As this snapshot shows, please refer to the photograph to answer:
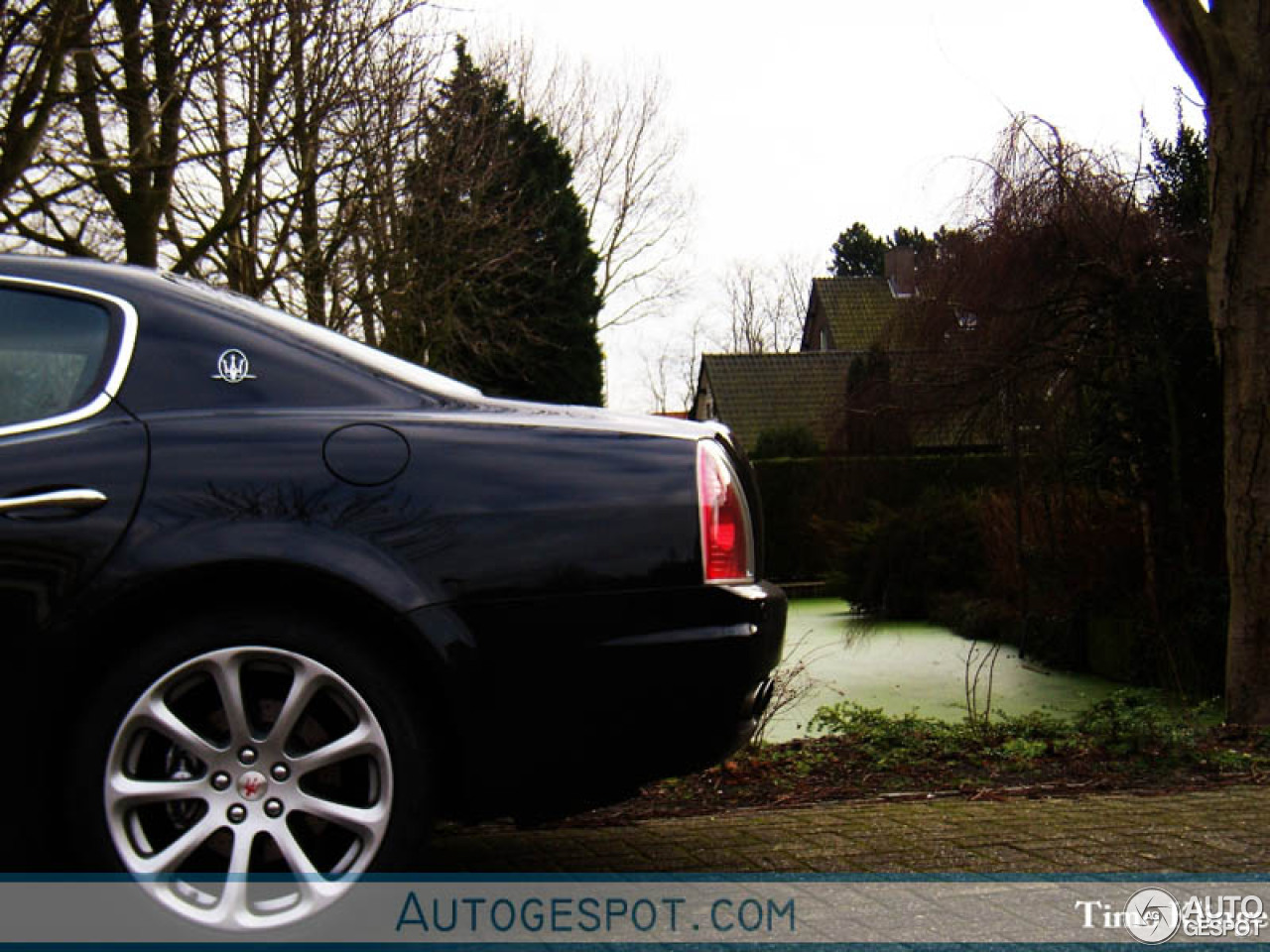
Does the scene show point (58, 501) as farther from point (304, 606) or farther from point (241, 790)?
point (241, 790)

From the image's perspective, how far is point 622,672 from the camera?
11.0 feet

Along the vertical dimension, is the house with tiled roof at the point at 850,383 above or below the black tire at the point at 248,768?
above

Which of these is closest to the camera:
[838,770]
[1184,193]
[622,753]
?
[622,753]

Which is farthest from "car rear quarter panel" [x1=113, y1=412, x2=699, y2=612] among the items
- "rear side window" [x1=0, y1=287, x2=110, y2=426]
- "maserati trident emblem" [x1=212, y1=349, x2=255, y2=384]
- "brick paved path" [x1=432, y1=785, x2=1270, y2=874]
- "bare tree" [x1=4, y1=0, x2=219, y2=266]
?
"bare tree" [x1=4, y1=0, x2=219, y2=266]

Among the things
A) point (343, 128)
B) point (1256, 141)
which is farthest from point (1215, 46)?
point (343, 128)

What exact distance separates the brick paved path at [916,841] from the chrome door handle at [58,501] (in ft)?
4.61

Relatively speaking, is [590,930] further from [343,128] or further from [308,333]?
[343,128]

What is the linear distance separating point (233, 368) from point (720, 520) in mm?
1150

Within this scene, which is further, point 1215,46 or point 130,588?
point 1215,46

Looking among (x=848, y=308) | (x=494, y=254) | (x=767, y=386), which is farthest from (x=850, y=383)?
(x=848, y=308)

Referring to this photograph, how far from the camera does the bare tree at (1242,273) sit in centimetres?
766

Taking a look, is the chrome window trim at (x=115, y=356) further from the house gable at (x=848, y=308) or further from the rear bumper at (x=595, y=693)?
the house gable at (x=848, y=308)

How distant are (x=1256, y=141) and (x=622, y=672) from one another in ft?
18.7
